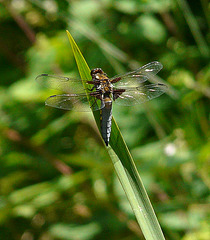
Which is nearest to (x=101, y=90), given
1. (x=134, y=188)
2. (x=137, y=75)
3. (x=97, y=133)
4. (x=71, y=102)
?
(x=71, y=102)

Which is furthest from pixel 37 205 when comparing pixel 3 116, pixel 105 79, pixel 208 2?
pixel 208 2

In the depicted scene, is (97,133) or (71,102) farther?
(97,133)

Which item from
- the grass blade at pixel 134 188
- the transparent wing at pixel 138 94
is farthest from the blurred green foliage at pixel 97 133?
the grass blade at pixel 134 188

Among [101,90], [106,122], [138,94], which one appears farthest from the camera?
[138,94]

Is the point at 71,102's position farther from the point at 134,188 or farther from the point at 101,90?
the point at 134,188

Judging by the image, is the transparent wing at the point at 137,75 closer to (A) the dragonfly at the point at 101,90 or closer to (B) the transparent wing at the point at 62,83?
(A) the dragonfly at the point at 101,90

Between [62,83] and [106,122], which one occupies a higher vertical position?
[62,83]

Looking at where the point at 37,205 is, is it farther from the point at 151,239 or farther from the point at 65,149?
the point at 151,239
